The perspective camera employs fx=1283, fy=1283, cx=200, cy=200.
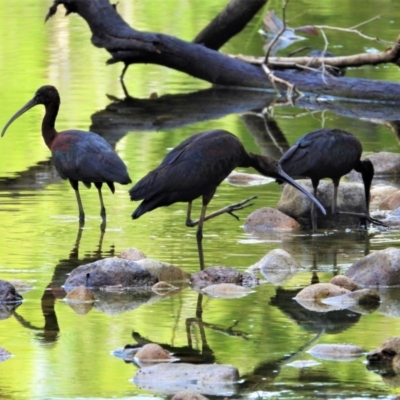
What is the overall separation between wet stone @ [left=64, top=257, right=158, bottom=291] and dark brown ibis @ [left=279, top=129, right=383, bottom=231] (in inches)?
115

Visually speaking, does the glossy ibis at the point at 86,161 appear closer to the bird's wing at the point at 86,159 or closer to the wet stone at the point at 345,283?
the bird's wing at the point at 86,159

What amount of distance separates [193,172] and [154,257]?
0.84 metres

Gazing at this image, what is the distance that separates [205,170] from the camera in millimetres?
10422

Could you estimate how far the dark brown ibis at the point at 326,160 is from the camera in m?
11.6

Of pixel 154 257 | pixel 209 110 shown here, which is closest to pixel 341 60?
pixel 209 110

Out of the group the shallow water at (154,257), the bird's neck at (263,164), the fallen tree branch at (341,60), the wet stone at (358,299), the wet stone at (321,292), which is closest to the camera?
the shallow water at (154,257)

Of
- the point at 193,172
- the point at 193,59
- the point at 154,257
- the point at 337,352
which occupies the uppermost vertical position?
the point at 337,352

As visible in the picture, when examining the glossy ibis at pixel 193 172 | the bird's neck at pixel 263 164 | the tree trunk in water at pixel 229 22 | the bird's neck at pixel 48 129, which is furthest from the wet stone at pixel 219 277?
the tree trunk in water at pixel 229 22

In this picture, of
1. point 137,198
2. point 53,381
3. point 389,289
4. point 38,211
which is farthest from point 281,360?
point 38,211

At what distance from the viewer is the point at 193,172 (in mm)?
10391

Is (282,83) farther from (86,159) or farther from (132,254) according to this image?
(132,254)

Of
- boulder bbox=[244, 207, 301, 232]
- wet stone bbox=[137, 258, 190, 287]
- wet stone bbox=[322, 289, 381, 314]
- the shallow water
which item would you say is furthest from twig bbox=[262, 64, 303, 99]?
wet stone bbox=[322, 289, 381, 314]

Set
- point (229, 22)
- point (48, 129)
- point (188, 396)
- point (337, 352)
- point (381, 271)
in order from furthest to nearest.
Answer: point (229, 22) → point (48, 129) → point (381, 271) → point (337, 352) → point (188, 396)

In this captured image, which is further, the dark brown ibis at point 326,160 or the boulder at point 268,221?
the dark brown ibis at point 326,160
